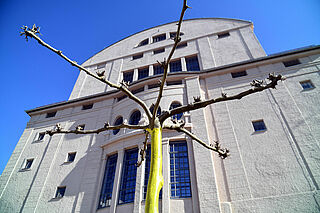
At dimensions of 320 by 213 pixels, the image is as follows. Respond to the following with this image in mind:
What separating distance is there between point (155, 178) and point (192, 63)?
19.7m

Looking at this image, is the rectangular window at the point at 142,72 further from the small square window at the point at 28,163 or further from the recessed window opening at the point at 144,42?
the small square window at the point at 28,163

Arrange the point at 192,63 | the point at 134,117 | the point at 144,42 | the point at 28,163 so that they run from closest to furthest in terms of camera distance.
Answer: the point at 134,117 → the point at 28,163 → the point at 192,63 → the point at 144,42

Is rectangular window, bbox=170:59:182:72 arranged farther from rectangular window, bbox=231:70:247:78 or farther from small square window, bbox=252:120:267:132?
small square window, bbox=252:120:267:132

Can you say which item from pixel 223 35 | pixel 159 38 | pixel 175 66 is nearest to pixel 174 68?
pixel 175 66

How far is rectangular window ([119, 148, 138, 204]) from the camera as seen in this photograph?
13.0 meters

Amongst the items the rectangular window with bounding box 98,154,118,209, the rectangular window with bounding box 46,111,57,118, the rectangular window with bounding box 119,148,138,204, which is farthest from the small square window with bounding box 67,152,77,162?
the rectangular window with bounding box 46,111,57,118

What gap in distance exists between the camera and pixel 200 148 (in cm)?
1303

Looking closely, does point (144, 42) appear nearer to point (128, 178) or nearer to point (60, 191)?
point (128, 178)

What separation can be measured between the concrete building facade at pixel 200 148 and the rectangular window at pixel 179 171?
0.07m

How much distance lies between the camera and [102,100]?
20406mm

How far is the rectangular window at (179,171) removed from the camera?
477 inches

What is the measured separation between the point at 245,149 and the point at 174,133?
200 inches

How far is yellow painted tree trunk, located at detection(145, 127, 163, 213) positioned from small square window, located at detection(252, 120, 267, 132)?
1241cm

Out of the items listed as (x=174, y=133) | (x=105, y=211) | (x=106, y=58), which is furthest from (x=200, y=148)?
(x=106, y=58)
